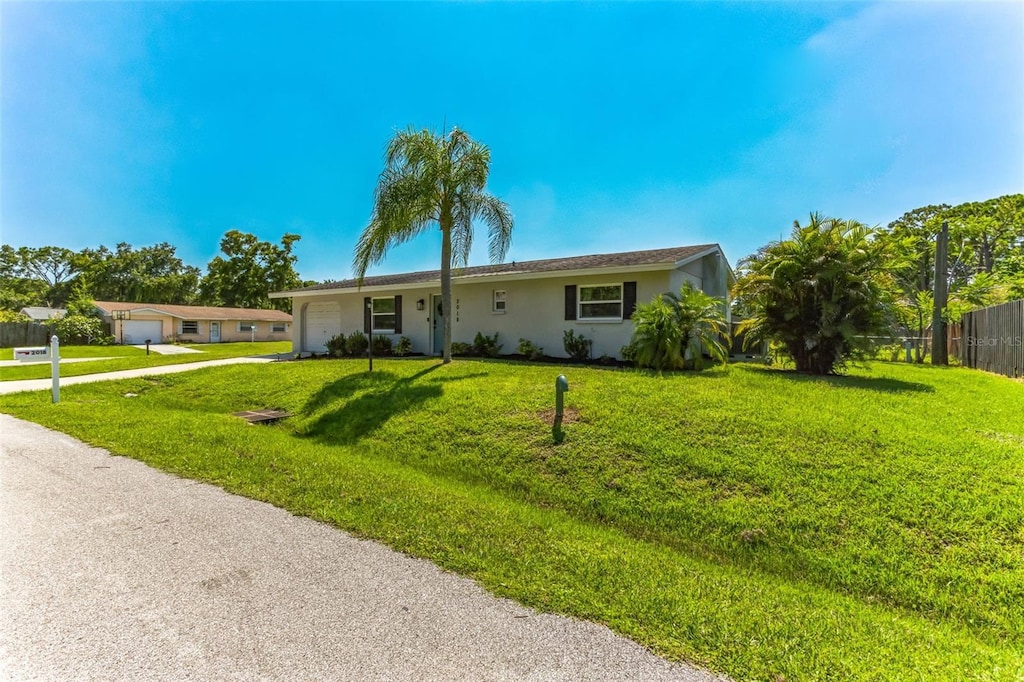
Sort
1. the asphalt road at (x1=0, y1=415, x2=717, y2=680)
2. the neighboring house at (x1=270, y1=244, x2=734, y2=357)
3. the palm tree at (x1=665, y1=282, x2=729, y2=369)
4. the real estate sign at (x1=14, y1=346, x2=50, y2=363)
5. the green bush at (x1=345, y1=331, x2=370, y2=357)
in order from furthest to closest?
the green bush at (x1=345, y1=331, x2=370, y2=357) → the neighboring house at (x1=270, y1=244, x2=734, y2=357) → the palm tree at (x1=665, y1=282, x2=729, y2=369) → the real estate sign at (x1=14, y1=346, x2=50, y2=363) → the asphalt road at (x1=0, y1=415, x2=717, y2=680)

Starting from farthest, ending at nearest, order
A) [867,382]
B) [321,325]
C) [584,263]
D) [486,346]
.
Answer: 1. [321,325]
2. [486,346]
3. [584,263]
4. [867,382]

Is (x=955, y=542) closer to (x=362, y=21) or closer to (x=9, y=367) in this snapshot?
(x=362, y=21)

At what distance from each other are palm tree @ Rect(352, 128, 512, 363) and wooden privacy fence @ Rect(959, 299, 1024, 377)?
12110 millimetres

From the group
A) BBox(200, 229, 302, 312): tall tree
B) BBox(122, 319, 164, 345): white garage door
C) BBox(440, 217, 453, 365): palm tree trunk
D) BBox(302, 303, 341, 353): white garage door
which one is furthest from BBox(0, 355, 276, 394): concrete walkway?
BBox(200, 229, 302, 312): tall tree

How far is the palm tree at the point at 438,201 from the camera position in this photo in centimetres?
987

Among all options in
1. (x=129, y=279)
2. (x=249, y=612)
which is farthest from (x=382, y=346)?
(x=129, y=279)

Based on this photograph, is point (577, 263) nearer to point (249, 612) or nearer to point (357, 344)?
point (357, 344)

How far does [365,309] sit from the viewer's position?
1678 centimetres

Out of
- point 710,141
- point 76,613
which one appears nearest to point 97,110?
point 76,613

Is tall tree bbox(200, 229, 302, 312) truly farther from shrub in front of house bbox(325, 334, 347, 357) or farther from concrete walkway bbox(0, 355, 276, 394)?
concrete walkway bbox(0, 355, 276, 394)

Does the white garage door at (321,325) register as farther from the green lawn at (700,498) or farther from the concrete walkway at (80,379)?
the green lawn at (700,498)

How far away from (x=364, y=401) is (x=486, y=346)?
6.34m

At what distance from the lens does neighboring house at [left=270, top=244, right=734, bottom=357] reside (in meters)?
12.0

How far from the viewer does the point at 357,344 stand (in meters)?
16.0
